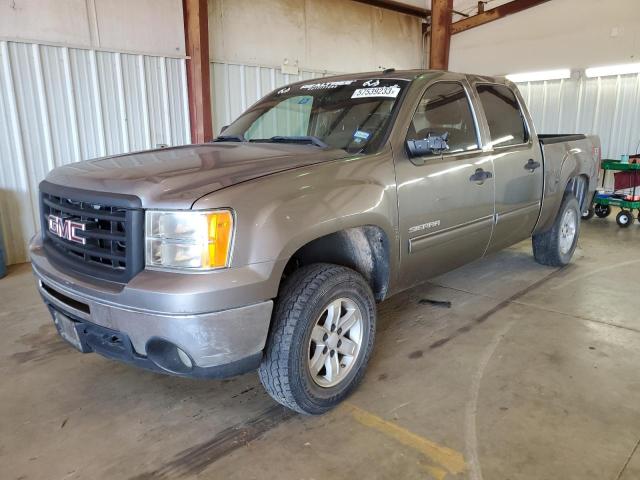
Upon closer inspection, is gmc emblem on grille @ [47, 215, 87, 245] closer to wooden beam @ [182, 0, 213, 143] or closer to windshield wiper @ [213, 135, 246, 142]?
windshield wiper @ [213, 135, 246, 142]

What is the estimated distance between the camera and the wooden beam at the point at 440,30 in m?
9.34

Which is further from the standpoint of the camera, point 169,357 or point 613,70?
point 613,70

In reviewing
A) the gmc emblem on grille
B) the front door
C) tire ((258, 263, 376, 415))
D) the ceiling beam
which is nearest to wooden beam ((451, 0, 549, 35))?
the ceiling beam

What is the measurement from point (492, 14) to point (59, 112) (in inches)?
328

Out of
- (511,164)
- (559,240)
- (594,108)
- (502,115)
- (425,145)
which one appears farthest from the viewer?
(594,108)

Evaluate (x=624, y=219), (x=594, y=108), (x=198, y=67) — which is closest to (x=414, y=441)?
(x=198, y=67)

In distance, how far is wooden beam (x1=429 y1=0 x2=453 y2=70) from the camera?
30.7ft

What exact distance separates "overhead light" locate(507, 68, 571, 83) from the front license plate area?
8.91m

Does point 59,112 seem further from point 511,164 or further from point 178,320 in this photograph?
point 511,164

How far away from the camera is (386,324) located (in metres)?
3.53

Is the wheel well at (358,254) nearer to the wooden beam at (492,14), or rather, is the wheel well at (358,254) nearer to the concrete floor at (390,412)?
the concrete floor at (390,412)

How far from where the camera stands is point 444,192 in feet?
9.63

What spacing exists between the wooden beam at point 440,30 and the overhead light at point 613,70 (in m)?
2.60

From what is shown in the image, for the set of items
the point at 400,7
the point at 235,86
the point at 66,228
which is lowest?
the point at 66,228
